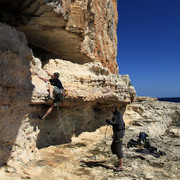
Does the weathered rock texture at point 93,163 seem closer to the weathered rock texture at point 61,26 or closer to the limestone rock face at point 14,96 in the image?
the limestone rock face at point 14,96

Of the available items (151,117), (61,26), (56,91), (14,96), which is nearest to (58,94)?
(56,91)

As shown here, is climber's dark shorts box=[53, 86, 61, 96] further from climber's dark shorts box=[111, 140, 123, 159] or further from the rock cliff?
climber's dark shorts box=[111, 140, 123, 159]

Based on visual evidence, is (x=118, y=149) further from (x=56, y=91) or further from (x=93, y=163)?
(x=56, y=91)

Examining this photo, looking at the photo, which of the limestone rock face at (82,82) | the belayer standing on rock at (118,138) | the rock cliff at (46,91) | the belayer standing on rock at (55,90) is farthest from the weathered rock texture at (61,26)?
the belayer standing on rock at (118,138)

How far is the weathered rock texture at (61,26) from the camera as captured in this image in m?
6.17

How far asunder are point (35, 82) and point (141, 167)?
4.65 metres

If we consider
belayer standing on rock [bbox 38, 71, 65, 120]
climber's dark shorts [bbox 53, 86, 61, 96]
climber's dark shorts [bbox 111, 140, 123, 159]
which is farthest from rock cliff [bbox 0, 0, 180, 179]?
climber's dark shorts [bbox 111, 140, 123, 159]

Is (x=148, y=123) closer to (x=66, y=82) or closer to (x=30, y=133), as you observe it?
(x=66, y=82)

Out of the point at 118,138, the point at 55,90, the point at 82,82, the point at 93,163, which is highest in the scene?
the point at 82,82

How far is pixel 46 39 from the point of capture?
889cm

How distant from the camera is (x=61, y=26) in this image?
755 cm

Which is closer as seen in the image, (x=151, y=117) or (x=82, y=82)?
(x=82, y=82)

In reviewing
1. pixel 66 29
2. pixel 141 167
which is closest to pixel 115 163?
pixel 141 167

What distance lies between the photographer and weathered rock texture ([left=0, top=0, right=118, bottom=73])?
6.17m
